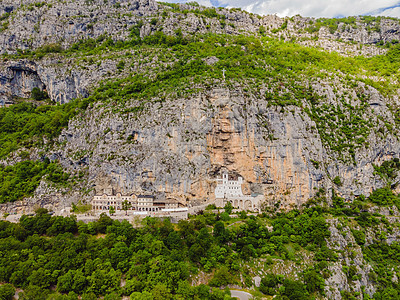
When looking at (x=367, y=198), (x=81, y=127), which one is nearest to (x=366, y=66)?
(x=367, y=198)

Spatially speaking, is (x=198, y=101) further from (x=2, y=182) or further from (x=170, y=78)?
(x=2, y=182)

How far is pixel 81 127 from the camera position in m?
56.7

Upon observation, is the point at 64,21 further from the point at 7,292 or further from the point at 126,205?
the point at 7,292

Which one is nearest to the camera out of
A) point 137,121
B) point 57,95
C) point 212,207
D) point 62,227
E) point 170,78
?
point 62,227

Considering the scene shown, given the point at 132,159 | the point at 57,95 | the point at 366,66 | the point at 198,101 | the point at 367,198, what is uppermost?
the point at 366,66

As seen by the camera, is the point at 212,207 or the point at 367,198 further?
the point at 367,198

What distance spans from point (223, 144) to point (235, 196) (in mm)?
8982

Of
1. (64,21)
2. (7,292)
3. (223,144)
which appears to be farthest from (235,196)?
(64,21)

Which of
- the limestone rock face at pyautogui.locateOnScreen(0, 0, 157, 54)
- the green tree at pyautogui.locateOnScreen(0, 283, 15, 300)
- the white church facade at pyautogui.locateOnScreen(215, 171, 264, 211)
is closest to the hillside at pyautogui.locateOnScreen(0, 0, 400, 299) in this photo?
the white church facade at pyautogui.locateOnScreen(215, 171, 264, 211)

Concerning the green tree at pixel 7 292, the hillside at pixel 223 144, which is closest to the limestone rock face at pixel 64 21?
the hillside at pixel 223 144

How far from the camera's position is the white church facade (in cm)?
5116

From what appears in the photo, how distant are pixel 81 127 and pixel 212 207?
27.7 metres

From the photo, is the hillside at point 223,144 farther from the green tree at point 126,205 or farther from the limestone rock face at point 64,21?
the limestone rock face at point 64,21

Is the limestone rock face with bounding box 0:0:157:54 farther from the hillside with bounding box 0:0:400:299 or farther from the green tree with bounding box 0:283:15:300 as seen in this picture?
the green tree with bounding box 0:283:15:300
